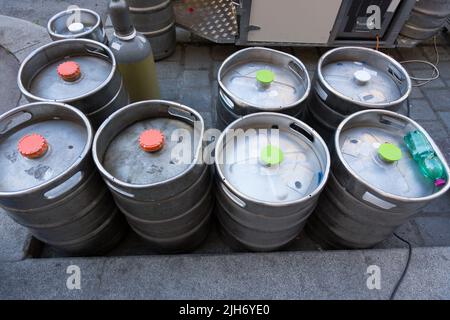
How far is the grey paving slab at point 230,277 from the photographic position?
1.49 metres

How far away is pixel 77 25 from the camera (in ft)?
6.10

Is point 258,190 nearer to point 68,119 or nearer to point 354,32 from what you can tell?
point 68,119

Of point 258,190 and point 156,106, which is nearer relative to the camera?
point 258,190

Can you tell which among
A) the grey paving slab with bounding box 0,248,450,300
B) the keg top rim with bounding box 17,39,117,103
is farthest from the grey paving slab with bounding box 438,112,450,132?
the keg top rim with bounding box 17,39,117,103

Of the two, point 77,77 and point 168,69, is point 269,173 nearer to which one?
point 77,77

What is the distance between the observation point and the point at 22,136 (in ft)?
4.48

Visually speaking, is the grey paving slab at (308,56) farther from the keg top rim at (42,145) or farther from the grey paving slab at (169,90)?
the keg top rim at (42,145)

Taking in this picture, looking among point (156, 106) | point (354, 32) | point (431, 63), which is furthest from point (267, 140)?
point (431, 63)

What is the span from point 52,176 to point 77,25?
1.07 metres

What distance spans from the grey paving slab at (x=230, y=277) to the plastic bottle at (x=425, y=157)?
1.75ft

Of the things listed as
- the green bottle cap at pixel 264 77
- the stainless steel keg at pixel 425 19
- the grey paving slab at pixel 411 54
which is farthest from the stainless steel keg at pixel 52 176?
the grey paving slab at pixel 411 54

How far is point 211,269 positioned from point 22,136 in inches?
39.8

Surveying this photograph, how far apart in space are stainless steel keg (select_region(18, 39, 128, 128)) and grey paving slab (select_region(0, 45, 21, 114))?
1.23m

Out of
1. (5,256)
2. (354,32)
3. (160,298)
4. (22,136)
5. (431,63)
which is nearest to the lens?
(22,136)
